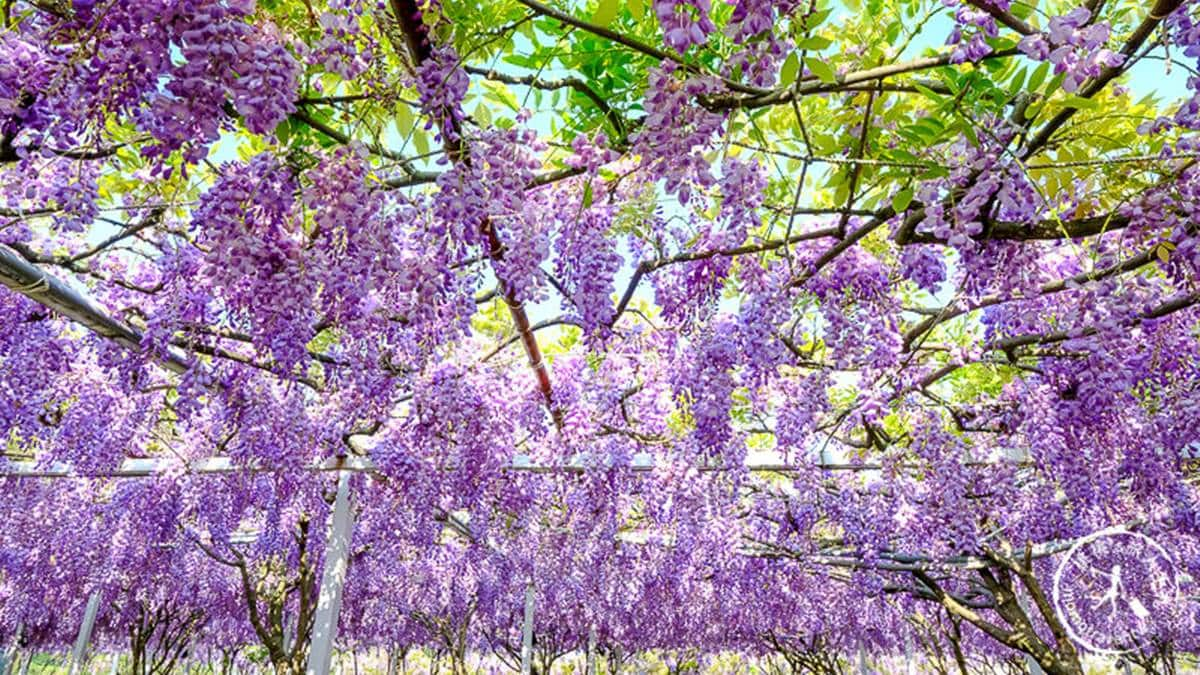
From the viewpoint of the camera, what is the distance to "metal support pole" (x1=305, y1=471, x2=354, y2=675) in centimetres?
630

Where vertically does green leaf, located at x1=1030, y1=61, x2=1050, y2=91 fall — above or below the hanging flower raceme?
above

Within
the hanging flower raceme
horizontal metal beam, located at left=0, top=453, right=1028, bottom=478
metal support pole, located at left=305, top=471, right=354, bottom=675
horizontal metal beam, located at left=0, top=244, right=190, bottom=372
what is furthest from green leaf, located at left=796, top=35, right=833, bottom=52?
metal support pole, located at left=305, top=471, right=354, bottom=675

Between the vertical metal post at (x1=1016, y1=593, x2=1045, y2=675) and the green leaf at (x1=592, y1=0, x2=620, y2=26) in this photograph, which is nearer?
the green leaf at (x1=592, y1=0, x2=620, y2=26)

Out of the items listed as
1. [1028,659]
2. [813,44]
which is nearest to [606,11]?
[813,44]

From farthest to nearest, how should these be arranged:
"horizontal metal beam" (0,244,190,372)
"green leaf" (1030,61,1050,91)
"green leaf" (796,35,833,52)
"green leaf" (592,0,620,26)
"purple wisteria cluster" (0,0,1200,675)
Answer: "horizontal metal beam" (0,244,190,372)
"purple wisteria cluster" (0,0,1200,675)
"green leaf" (1030,61,1050,91)
"green leaf" (796,35,833,52)
"green leaf" (592,0,620,26)

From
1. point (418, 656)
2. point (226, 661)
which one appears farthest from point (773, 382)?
point (418, 656)

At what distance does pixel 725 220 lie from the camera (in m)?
3.08

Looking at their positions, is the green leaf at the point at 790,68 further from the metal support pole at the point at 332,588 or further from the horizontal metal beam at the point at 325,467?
the metal support pole at the point at 332,588

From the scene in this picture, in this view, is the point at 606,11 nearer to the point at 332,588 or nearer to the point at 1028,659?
the point at 332,588

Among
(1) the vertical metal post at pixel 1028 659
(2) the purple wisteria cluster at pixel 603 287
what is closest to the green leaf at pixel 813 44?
(2) the purple wisteria cluster at pixel 603 287

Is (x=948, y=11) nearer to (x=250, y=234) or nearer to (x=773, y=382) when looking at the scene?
(x=250, y=234)

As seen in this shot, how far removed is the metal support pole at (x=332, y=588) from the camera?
6301mm

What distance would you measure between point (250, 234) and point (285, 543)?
7.02 metres

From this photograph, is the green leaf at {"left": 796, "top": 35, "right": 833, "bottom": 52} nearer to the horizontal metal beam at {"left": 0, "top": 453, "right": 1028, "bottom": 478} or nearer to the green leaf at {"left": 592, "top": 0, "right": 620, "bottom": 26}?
the green leaf at {"left": 592, "top": 0, "right": 620, "bottom": 26}
